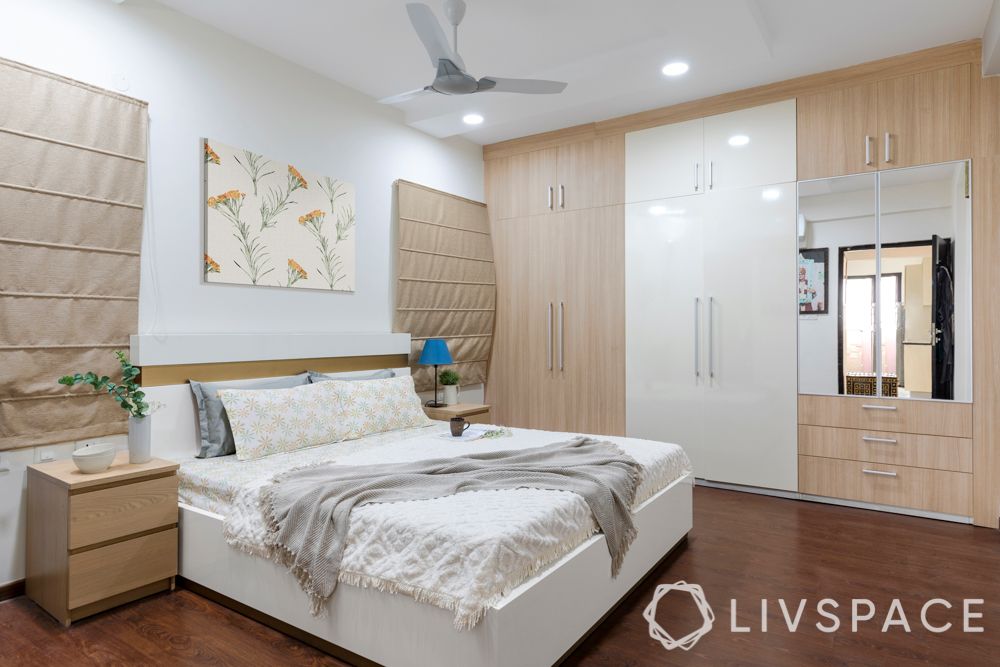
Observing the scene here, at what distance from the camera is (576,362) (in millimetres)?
4973

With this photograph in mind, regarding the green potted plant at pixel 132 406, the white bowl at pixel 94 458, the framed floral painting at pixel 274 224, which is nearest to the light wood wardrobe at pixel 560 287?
the framed floral painting at pixel 274 224

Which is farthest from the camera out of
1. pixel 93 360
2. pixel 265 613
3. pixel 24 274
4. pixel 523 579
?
pixel 93 360

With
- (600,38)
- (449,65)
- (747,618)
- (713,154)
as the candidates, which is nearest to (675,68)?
(600,38)

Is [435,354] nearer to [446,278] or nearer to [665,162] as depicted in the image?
[446,278]

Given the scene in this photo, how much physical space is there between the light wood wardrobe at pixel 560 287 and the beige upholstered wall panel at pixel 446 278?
185mm

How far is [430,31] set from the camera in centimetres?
264

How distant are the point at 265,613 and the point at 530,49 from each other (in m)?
3.21

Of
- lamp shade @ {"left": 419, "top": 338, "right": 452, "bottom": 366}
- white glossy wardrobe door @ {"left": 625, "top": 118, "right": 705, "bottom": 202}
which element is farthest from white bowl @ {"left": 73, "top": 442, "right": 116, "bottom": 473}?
white glossy wardrobe door @ {"left": 625, "top": 118, "right": 705, "bottom": 202}

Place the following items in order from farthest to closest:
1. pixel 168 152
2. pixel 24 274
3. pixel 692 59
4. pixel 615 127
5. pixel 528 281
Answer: pixel 528 281
pixel 615 127
pixel 692 59
pixel 168 152
pixel 24 274

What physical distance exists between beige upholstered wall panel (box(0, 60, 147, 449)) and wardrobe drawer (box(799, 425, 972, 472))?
13.3ft

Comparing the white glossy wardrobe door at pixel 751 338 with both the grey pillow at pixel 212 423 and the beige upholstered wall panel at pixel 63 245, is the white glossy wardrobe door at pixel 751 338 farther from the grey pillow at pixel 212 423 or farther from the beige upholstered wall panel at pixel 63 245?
the beige upholstered wall panel at pixel 63 245

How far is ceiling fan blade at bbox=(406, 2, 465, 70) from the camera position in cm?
250

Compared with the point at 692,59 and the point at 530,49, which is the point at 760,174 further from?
the point at 530,49

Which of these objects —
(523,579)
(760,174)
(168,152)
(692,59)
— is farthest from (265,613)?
(760,174)
